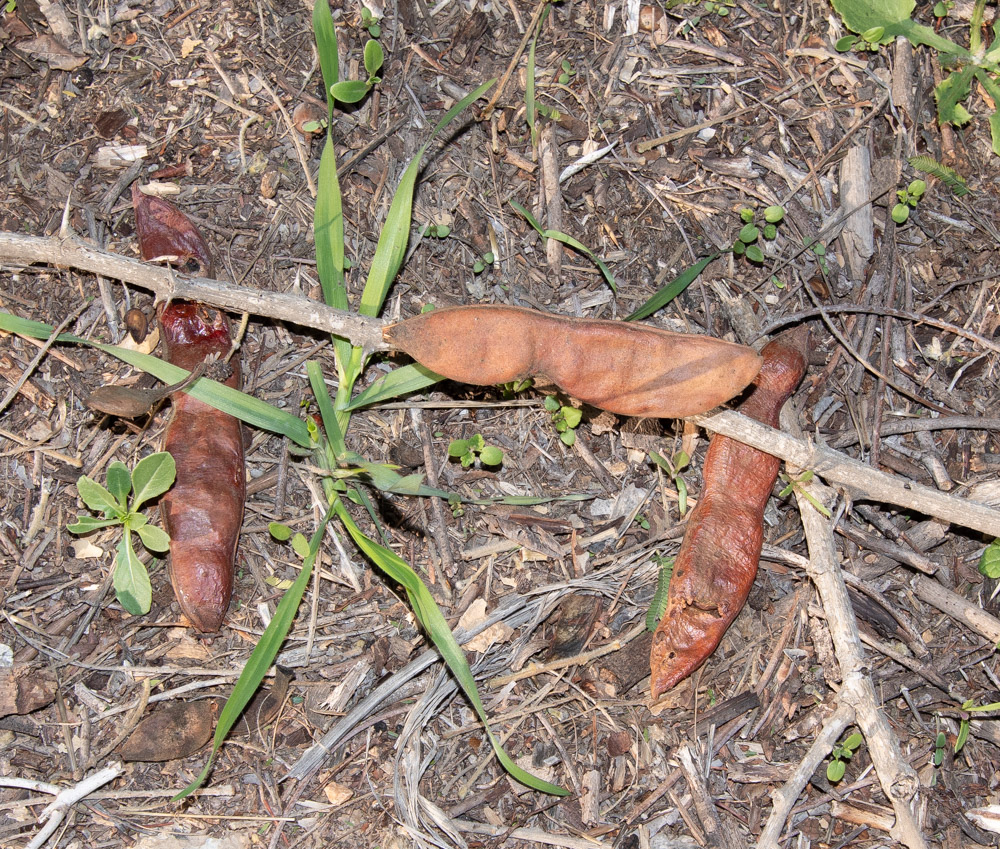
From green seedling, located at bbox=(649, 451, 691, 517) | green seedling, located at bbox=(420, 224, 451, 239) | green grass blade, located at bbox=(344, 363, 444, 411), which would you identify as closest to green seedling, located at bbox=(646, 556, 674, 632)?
green seedling, located at bbox=(649, 451, 691, 517)

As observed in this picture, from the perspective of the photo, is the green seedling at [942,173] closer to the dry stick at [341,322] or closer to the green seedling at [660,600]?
the dry stick at [341,322]

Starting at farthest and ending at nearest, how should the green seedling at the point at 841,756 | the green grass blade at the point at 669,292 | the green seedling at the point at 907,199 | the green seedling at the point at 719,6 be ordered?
the green seedling at the point at 719,6 → the green seedling at the point at 907,199 → the green grass blade at the point at 669,292 → the green seedling at the point at 841,756

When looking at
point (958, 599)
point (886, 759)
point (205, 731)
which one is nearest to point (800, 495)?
point (958, 599)

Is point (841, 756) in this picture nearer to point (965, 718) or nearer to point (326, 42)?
point (965, 718)

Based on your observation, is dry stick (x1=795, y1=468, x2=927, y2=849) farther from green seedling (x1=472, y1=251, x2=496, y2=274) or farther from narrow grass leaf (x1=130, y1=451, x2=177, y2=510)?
narrow grass leaf (x1=130, y1=451, x2=177, y2=510)

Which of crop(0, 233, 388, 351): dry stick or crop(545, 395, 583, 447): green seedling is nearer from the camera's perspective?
Answer: crop(0, 233, 388, 351): dry stick

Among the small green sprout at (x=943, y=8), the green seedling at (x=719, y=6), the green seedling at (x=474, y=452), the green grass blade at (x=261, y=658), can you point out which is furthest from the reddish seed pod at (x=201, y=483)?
the small green sprout at (x=943, y=8)
